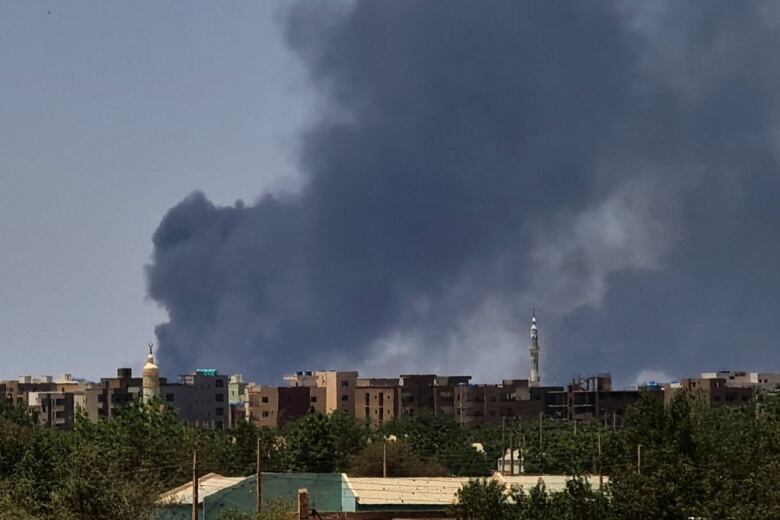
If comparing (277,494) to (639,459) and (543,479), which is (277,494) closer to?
(543,479)

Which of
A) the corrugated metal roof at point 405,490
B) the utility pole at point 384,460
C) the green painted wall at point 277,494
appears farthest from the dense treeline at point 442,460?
the corrugated metal roof at point 405,490

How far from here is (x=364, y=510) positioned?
8394cm

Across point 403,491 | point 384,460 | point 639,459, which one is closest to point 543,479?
point 403,491

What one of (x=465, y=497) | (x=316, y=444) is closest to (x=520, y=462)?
(x=316, y=444)

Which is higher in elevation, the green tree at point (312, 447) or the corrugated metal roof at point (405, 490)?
the green tree at point (312, 447)

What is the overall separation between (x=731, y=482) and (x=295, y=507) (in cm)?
2397

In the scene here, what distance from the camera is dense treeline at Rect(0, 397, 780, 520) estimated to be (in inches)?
2291

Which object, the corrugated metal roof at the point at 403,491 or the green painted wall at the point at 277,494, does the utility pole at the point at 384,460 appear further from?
the green painted wall at the point at 277,494

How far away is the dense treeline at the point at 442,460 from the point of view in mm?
58188

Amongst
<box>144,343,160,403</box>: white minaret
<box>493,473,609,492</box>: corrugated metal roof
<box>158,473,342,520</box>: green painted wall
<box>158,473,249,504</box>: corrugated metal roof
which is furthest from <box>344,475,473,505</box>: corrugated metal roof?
<box>144,343,160,403</box>: white minaret

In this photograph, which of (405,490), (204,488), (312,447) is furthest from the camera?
(312,447)

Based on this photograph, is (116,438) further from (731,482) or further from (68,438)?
(731,482)

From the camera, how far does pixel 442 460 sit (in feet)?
454

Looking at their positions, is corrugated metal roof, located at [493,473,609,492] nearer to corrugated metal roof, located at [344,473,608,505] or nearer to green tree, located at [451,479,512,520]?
corrugated metal roof, located at [344,473,608,505]
